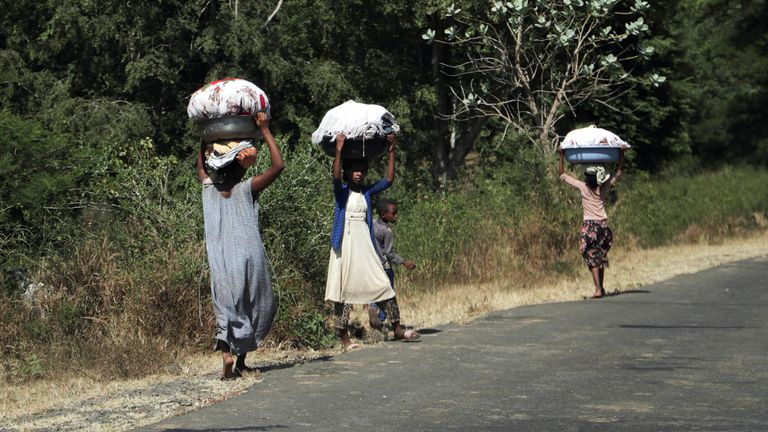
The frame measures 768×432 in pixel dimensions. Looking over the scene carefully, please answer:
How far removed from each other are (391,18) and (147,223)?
76.8 ft

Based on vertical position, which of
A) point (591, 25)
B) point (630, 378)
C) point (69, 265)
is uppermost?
point (591, 25)

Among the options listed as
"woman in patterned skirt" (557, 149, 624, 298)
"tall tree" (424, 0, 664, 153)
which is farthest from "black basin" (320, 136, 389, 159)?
"tall tree" (424, 0, 664, 153)

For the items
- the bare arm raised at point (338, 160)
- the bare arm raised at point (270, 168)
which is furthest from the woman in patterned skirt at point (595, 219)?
the bare arm raised at point (270, 168)

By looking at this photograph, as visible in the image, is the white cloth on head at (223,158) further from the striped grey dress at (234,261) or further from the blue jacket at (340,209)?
the blue jacket at (340,209)

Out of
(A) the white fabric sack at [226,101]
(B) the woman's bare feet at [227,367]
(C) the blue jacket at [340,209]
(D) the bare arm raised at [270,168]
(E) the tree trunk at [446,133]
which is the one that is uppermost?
(E) the tree trunk at [446,133]

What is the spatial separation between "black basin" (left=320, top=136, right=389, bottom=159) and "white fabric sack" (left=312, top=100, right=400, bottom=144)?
0.04 m

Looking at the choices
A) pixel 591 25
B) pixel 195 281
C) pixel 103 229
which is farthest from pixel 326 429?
pixel 591 25

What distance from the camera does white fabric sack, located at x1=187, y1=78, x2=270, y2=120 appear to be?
1034 centimetres

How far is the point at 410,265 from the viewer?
13031 millimetres

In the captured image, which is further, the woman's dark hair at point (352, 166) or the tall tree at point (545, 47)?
the tall tree at point (545, 47)

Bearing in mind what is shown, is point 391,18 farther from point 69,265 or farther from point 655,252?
point 69,265

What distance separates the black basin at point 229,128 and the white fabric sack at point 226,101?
43mm

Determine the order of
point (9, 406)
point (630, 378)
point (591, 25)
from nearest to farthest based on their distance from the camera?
point (9, 406)
point (630, 378)
point (591, 25)

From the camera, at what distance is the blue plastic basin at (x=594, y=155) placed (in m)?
17.6
